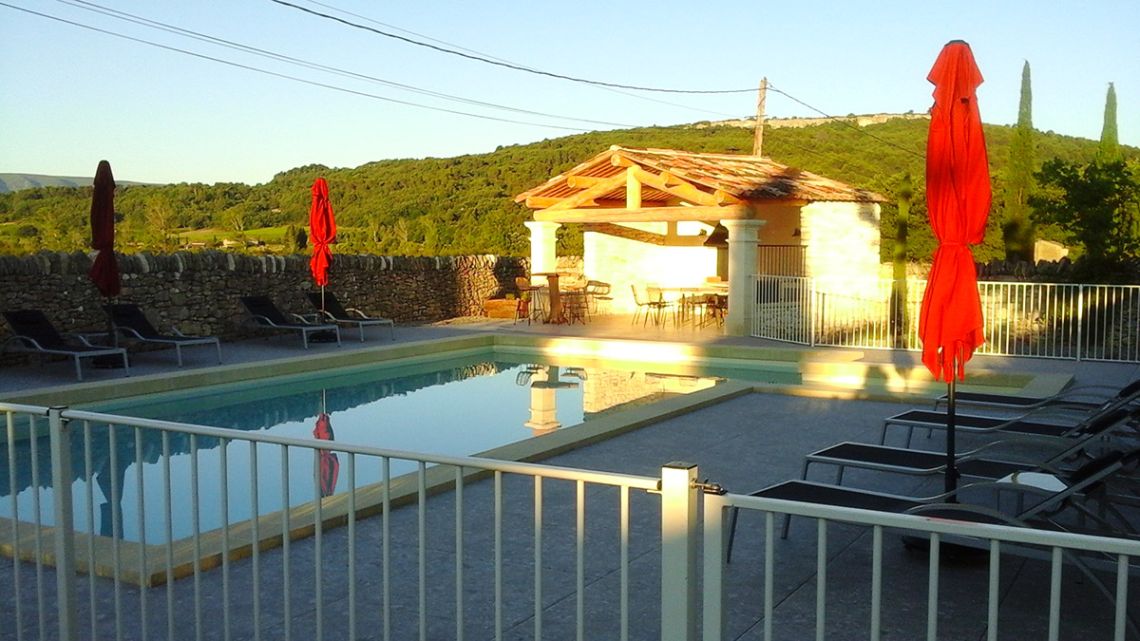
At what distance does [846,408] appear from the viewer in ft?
29.7

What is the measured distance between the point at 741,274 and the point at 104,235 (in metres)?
9.37

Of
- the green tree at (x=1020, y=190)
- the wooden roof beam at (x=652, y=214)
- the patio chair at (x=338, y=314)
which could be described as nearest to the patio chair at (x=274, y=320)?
the patio chair at (x=338, y=314)

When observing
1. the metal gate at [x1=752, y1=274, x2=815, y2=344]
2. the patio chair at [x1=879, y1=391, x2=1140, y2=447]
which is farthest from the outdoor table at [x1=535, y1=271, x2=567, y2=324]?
the patio chair at [x1=879, y1=391, x2=1140, y2=447]

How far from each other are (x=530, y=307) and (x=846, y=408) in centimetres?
1030

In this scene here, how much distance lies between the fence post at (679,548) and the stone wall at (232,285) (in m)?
11.9

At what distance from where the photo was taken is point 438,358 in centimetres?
1470

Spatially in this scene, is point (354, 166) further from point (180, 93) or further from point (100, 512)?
point (100, 512)

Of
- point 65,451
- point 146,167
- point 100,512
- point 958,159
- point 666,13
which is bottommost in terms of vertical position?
point 100,512

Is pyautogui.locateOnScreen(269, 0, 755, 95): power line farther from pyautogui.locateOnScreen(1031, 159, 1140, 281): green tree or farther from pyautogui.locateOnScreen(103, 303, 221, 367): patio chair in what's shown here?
pyautogui.locateOnScreen(1031, 159, 1140, 281): green tree

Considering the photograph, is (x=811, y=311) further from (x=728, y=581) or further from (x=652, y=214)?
(x=728, y=581)

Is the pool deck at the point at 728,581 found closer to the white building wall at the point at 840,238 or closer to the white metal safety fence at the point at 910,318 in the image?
the white metal safety fence at the point at 910,318

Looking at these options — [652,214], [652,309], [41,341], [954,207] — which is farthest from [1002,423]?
[652,309]

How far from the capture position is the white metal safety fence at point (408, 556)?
6.93 feet

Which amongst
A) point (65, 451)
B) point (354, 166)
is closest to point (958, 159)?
point (65, 451)
